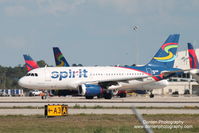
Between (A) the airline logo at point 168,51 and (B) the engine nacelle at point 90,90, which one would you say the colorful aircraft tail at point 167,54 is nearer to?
(A) the airline logo at point 168,51

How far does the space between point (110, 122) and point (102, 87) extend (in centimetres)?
4316

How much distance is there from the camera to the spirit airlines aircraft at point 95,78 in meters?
74.1

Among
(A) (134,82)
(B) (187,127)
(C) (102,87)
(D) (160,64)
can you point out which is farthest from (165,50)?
(B) (187,127)

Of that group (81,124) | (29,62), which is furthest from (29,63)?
(81,124)

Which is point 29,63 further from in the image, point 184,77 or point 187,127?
point 187,127

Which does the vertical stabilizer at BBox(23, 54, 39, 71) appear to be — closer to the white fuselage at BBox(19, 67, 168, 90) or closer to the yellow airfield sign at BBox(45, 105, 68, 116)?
the white fuselage at BBox(19, 67, 168, 90)

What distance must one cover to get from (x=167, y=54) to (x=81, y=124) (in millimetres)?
55254

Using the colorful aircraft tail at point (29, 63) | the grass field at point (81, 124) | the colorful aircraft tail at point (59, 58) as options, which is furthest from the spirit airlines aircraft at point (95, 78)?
the colorful aircraft tail at point (29, 63)

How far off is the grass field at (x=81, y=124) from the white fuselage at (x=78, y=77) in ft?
122

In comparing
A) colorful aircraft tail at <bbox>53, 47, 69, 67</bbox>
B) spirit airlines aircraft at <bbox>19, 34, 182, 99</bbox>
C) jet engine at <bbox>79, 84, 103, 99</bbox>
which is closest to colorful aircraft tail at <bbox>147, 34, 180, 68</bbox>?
A: spirit airlines aircraft at <bbox>19, 34, 182, 99</bbox>

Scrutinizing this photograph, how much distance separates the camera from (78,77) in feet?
246

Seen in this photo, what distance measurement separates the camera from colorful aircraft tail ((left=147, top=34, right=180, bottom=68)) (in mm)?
Answer: 83000

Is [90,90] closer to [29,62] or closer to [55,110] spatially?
[55,110]

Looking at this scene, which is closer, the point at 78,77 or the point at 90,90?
the point at 90,90
